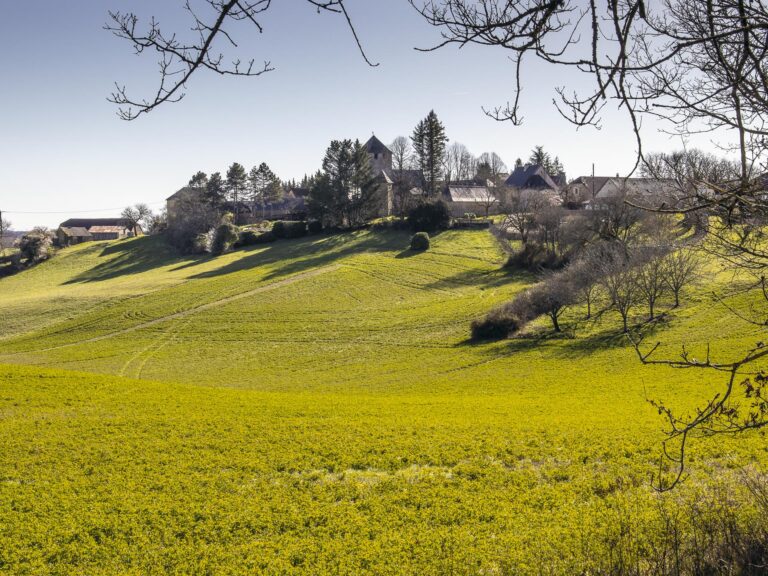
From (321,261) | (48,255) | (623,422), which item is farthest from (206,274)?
(623,422)

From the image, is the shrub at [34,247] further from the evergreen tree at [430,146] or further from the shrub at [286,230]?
the evergreen tree at [430,146]

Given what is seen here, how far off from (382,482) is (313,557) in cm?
252

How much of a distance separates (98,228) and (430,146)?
Result: 68.6 meters

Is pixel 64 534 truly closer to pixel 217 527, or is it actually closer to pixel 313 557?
pixel 217 527

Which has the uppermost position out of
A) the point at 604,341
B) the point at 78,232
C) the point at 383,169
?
the point at 383,169

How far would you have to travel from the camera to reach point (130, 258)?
2936 inches

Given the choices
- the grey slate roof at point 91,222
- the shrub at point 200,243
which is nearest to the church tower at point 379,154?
the shrub at point 200,243

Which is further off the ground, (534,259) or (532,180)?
(532,180)

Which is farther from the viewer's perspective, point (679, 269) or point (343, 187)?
point (343, 187)

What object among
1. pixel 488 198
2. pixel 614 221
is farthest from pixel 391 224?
pixel 614 221

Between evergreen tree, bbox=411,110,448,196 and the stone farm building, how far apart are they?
57.1 meters

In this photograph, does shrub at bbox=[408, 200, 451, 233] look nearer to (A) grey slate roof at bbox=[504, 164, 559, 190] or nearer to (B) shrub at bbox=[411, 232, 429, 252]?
(B) shrub at bbox=[411, 232, 429, 252]

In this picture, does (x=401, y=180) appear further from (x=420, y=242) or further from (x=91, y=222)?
(x=91, y=222)

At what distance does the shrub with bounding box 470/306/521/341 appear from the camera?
34625mm
